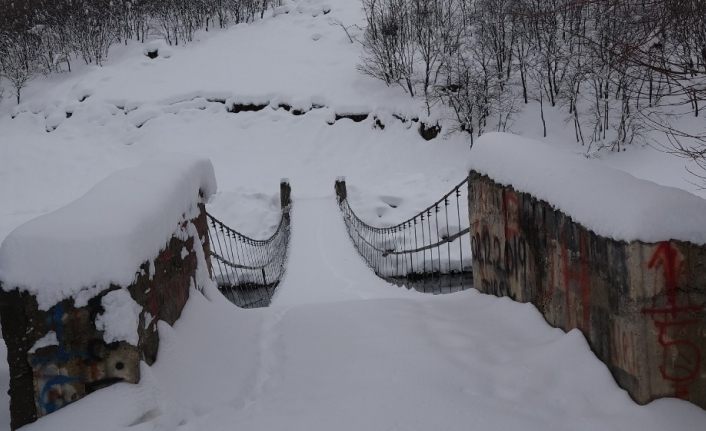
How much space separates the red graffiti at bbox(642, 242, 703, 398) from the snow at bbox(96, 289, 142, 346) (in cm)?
225

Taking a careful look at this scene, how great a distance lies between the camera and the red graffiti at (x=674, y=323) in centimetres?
268

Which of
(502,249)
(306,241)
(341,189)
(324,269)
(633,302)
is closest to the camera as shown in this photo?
(633,302)

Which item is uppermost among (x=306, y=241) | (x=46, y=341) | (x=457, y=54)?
(x=457, y=54)

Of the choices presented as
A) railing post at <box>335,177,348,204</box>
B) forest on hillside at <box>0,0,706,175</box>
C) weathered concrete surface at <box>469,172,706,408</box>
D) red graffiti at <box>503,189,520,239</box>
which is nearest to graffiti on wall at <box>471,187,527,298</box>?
red graffiti at <box>503,189,520,239</box>

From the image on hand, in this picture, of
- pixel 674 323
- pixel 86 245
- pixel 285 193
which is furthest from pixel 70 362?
pixel 285 193

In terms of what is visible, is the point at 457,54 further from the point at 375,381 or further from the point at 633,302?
Answer: the point at 633,302

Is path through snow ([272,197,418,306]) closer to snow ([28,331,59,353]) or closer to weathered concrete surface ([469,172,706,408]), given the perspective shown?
weathered concrete surface ([469,172,706,408])

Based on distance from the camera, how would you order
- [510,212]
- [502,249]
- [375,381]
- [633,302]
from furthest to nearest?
1. [502,249]
2. [510,212]
3. [375,381]
4. [633,302]

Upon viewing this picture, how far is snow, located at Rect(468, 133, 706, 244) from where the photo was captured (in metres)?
2.68

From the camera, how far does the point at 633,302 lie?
8.98 ft

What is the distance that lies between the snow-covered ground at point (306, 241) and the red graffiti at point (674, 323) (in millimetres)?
125

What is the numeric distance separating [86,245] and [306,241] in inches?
351

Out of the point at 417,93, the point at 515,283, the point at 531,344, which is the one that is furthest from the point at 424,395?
the point at 417,93

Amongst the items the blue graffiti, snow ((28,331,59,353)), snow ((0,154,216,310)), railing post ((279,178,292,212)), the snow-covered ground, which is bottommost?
railing post ((279,178,292,212))
